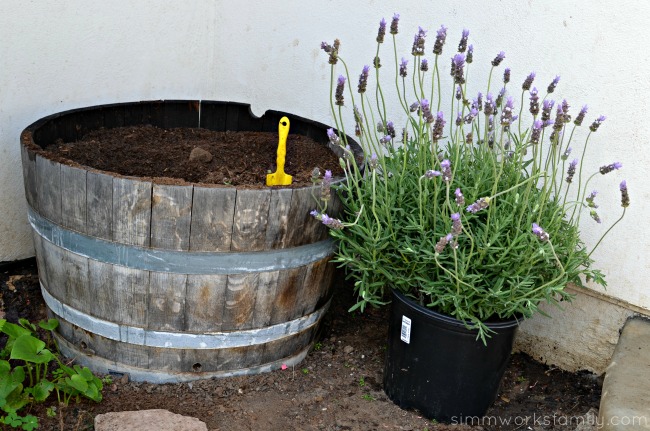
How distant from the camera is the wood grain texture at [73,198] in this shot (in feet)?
7.40

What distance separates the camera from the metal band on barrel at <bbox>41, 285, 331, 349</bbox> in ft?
7.98

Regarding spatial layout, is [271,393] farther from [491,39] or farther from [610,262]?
[491,39]

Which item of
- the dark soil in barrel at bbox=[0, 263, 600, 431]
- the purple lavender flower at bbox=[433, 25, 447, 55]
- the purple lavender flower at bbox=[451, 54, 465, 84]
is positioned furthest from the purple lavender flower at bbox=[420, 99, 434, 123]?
the dark soil in barrel at bbox=[0, 263, 600, 431]

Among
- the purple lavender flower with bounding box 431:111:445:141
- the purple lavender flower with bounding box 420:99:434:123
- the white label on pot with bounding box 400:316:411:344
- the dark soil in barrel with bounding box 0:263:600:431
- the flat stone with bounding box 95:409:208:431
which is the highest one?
the purple lavender flower with bounding box 420:99:434:123

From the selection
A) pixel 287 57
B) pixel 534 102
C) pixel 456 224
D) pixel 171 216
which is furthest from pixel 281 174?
pixel 287 57

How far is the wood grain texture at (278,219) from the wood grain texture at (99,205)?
498 mm

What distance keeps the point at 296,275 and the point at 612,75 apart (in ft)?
4.34

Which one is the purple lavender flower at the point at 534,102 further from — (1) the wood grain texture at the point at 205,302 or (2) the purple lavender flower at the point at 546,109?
(1) the wood grain texture at the point at 205,302

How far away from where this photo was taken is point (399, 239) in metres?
2.35

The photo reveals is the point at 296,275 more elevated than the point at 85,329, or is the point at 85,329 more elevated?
the point at 296,275

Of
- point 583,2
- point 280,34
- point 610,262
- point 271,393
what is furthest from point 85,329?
point 583,2

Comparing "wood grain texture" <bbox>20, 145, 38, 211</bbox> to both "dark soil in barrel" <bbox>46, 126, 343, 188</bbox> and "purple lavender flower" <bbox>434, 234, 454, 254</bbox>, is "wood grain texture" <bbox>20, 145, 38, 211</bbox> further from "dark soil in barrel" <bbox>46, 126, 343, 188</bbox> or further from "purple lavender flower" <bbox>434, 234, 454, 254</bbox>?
"purple lavender flower" <bbox>434, 234, 454, 254</bbox>

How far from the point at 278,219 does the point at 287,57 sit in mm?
1352

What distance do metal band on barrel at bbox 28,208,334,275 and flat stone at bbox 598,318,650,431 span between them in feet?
3.62
